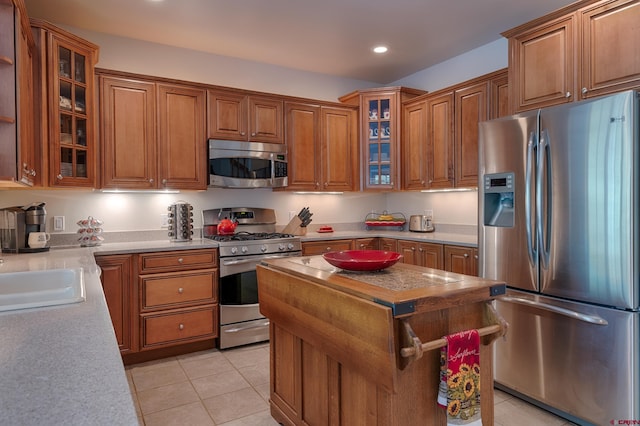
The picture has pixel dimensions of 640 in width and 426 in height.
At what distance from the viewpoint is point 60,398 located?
2.36ft

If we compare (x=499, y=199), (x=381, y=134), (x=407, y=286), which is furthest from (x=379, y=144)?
(x=407, y=286)

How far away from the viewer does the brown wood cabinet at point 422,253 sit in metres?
3.53

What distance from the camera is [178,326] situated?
333cm

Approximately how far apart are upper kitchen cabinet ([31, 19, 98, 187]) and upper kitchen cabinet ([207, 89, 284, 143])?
98cm

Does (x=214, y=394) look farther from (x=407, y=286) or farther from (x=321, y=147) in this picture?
(x=321, y=147)

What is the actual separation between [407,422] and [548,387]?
4.63 ft

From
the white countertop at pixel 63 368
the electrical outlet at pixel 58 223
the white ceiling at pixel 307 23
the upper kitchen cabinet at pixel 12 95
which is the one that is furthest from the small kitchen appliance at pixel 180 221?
the white countertop at pixel 63 368

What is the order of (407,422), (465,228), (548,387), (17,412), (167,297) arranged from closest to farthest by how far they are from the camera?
(17,412) < (407,422) < (548,387) < (167,297) < (465,228)

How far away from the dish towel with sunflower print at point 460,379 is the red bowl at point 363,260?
453 mm

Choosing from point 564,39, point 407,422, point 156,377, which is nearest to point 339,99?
point 564,39

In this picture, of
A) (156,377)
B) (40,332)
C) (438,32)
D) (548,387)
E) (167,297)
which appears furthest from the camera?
(438,32)

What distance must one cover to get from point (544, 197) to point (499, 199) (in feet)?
1.19

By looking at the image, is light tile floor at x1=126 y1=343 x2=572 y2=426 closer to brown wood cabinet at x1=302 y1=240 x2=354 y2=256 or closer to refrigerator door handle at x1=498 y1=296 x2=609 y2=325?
refrigerator door handle at x1=498 y1=296 x2=609 y2=325

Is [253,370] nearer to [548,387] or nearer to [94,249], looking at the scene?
[94,249]
